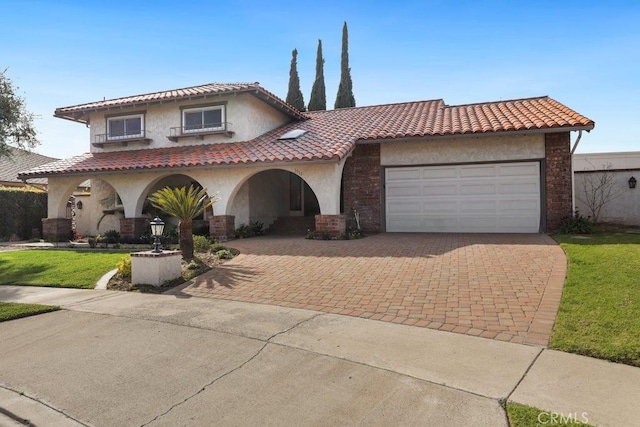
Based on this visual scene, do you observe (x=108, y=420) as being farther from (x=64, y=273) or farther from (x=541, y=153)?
(x=541, y=153)

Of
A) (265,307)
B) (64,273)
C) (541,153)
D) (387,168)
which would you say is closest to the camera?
(265,307)

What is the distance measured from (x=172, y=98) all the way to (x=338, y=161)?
7.99m

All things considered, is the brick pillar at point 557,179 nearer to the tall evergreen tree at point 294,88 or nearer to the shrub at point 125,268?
the shrub at point 125,268

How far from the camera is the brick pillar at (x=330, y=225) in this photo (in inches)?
520

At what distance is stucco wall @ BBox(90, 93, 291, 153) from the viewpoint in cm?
1644

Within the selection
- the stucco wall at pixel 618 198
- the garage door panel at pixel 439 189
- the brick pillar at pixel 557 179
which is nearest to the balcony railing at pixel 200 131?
the garage door panel at pixel 439 189

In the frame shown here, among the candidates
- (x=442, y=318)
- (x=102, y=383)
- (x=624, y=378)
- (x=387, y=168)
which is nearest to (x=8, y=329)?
(x=102, y=383)

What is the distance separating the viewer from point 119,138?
17.9 meters

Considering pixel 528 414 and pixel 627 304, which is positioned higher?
pixel 627 304

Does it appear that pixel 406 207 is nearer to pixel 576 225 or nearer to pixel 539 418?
pixel 576 225

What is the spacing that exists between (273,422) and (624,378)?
3.23 m

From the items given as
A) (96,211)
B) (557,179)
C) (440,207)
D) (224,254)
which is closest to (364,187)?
(440,207)

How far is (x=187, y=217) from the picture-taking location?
10.3 metres

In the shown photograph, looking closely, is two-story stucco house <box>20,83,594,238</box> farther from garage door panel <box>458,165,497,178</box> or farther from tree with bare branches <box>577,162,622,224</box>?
tree with bare branches <box>577,162,622,224</box>
